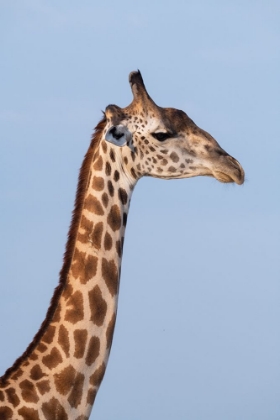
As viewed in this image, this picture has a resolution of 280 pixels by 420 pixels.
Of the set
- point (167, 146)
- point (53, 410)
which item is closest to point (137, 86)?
point (167, 146)

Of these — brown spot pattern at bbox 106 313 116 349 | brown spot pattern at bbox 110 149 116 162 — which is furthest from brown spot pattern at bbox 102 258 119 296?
brown spot pattern at bbox 110 149 116 162

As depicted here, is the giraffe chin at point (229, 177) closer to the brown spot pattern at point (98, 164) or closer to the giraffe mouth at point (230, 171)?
the giraffe mouth at point (230, 171)

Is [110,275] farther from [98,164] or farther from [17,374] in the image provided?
[17,374]

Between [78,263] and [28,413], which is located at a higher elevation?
[78,263]

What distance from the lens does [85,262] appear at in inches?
358

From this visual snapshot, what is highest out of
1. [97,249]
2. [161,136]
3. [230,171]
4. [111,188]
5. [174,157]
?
[161,136]

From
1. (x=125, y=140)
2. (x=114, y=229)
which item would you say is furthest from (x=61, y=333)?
(x=125, y=140)

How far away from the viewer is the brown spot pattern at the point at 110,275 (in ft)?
29.9

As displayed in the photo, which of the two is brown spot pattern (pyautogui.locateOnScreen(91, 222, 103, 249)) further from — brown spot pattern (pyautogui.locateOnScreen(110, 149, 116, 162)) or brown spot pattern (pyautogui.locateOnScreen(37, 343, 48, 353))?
brown spot pattern (pyautogui.locateOnScreen(37, 343, 48, 353))

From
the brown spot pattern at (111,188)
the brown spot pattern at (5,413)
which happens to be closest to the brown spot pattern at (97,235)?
the brown spot pattern at (111,188)

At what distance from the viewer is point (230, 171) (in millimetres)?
9578

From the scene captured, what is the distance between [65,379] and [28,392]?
0.35m

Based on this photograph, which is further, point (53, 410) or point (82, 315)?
point (82, 315)

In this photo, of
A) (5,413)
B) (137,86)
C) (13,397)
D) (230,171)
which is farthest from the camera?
(137,86)
